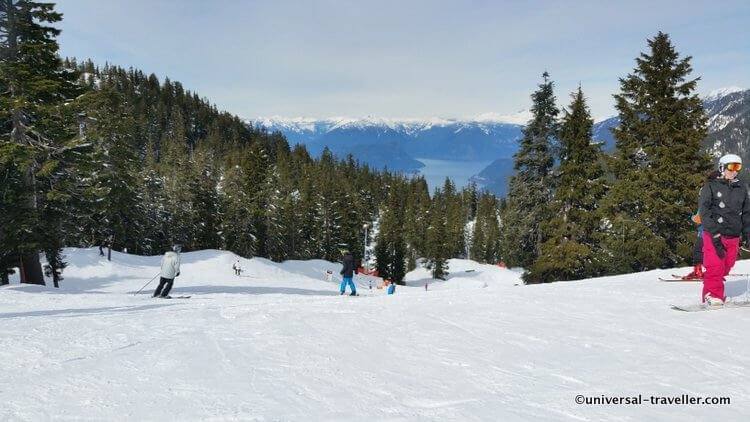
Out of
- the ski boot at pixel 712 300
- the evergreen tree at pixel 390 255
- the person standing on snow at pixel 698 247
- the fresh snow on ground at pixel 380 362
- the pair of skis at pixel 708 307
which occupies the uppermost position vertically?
the person standing on snow at pixel 698 247

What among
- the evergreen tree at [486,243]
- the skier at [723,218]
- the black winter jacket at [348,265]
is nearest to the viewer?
the skier at [723,218]

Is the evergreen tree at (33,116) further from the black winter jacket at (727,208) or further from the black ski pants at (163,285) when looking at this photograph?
the black winter jacket at (727,208)

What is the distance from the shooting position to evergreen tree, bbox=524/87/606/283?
26.9m

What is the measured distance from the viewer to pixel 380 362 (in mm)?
4949

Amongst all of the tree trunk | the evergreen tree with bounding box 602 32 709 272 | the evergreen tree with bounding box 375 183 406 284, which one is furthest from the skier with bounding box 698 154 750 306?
the evergreen tree with bounding box 375 183 406 284

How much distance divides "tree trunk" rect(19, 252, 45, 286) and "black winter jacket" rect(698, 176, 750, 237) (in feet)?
70.7

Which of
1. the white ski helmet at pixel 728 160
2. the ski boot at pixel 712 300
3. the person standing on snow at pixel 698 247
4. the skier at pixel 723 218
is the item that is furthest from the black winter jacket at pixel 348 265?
the white ski helmet at pixel 728 160

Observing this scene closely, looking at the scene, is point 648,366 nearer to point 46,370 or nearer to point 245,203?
point 46,370

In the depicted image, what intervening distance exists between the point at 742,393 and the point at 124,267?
34284 mm

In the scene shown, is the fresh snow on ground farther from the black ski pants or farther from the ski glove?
the black ski pants

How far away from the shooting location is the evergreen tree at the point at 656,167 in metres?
23.7

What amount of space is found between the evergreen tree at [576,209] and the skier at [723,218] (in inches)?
779

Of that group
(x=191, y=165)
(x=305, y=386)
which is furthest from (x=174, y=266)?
(x=191, y=165)

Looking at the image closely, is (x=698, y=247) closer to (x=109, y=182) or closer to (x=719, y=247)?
(x=719, y=247)
